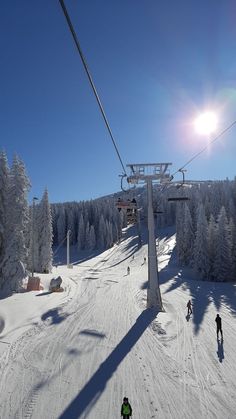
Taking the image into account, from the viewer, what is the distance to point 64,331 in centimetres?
1828

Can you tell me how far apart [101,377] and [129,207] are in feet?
47.3

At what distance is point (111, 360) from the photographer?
1394 cm

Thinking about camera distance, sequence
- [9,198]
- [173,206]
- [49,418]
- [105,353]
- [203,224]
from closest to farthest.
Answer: [49,418] → [105,353] → [9,198] → [203,224] → [173,206]

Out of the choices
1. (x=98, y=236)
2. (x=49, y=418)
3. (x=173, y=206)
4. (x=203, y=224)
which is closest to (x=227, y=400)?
(x=49, y=418)

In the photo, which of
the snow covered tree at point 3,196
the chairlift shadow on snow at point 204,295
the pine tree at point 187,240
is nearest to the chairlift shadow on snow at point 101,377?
the chairlift shadow on snow at point 204,295

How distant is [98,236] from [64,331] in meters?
101

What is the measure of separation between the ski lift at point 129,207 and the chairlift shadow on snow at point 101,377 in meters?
8.70

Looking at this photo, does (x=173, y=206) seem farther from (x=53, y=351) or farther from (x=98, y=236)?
(x=53, y=351)

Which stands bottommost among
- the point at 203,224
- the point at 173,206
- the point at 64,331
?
the point at 64,331

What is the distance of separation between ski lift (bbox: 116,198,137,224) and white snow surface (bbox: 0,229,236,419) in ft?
22.7

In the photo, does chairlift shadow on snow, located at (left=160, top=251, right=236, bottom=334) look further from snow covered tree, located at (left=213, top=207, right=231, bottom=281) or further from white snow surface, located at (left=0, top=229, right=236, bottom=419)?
snow covered tree, located at (left=213, top=207, right=231, bottom=281)

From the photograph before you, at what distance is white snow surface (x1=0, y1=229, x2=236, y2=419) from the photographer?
10.1m

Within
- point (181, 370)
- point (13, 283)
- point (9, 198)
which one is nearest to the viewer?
point (181, 370)

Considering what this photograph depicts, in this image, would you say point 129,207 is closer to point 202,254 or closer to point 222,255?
point 222,255
